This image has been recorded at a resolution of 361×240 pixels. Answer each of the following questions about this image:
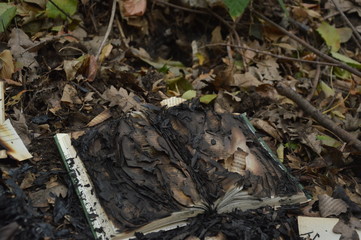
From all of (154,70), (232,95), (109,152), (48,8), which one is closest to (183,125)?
(109,152)

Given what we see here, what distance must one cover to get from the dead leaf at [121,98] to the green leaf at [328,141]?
998 millimetres

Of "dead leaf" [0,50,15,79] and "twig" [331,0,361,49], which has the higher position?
"twig" [331,0,361,49]

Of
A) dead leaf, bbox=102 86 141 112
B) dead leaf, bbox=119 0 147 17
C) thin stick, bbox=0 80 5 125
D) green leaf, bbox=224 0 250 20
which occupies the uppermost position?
green leaf, bbox=224 0 250 20

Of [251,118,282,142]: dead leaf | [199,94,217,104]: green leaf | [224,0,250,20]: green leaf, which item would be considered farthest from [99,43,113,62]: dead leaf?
[251,118,282,142]: dead leaf

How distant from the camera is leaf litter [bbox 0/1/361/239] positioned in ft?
6.31

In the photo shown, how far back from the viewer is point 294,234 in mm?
1912

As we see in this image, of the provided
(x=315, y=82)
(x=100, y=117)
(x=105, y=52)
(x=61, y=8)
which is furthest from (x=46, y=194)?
(x=315, y=82)

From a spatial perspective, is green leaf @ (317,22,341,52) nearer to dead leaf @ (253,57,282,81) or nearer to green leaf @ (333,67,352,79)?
green leaf @ (333,67,352,79)

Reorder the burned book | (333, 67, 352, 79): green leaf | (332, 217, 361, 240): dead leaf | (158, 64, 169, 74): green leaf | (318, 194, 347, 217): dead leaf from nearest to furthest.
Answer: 1. the burned book
2. (332, 217, 361, 240): dead leaf
3. (318, 194, 347, 217): dead leaf
4. (158, 64, 169, 74): green leaf
5. (333, 67, 352, 79): green leaf

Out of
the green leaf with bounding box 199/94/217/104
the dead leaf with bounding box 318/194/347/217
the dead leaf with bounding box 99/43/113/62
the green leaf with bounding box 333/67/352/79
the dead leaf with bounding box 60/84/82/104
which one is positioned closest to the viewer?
the dead leaf with bounding box 318/194/347/217

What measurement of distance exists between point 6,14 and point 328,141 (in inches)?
74.1

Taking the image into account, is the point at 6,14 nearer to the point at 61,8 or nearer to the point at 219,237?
the point at 61,8

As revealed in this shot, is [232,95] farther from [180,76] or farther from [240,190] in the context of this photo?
[240,190]

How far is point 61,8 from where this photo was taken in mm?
2762
